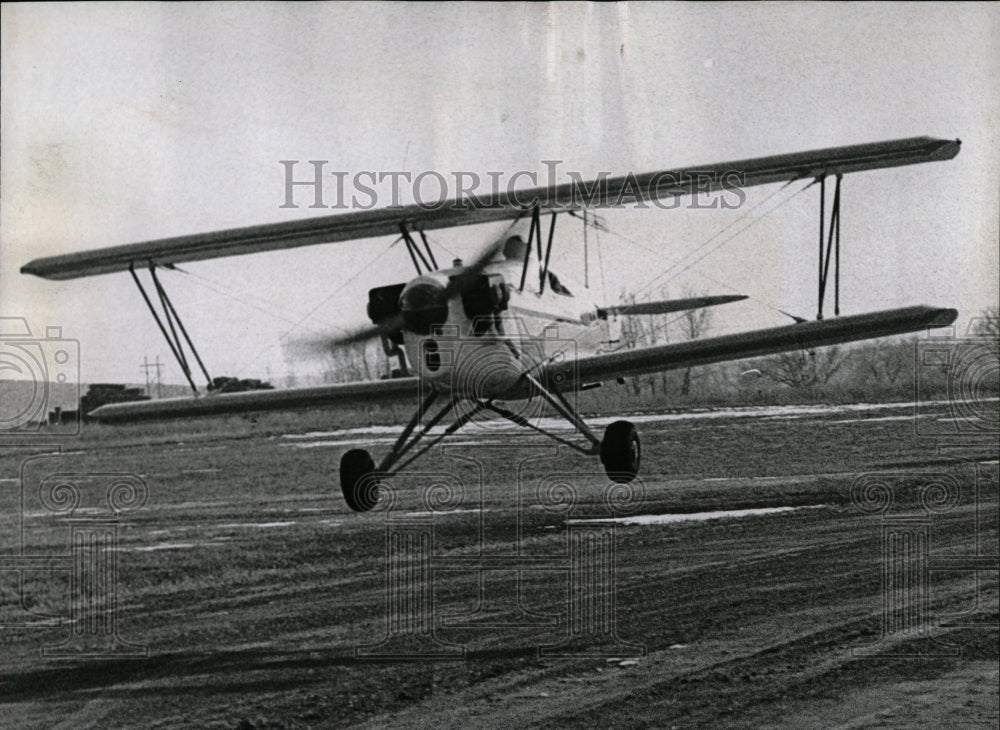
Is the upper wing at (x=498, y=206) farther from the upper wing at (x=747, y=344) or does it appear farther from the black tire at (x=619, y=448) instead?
the black tire at (x=619, y=448)

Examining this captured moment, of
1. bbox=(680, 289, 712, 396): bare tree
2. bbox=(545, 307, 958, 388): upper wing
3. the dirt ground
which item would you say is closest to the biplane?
bbox=(545, 307, 958, 388): upper wing

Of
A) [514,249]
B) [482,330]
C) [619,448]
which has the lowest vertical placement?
[619,448]

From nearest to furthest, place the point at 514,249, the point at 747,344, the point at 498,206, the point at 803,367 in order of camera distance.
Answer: the point at 747,344 → the point at 514,249 → the point at 498,206 → the point at 803,367

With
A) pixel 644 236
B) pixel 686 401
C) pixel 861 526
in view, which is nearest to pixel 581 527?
pixel 686 401

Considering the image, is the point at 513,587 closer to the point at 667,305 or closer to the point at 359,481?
the point at 667,305

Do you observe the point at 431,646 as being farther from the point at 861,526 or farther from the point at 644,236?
the point at 644,236

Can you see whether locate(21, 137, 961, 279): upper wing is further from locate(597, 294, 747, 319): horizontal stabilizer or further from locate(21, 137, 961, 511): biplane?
locate(597, 294, 747, 319): horizontal stabilizer

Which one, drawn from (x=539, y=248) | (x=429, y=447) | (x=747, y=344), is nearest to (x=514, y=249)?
(x=539, y=248)
